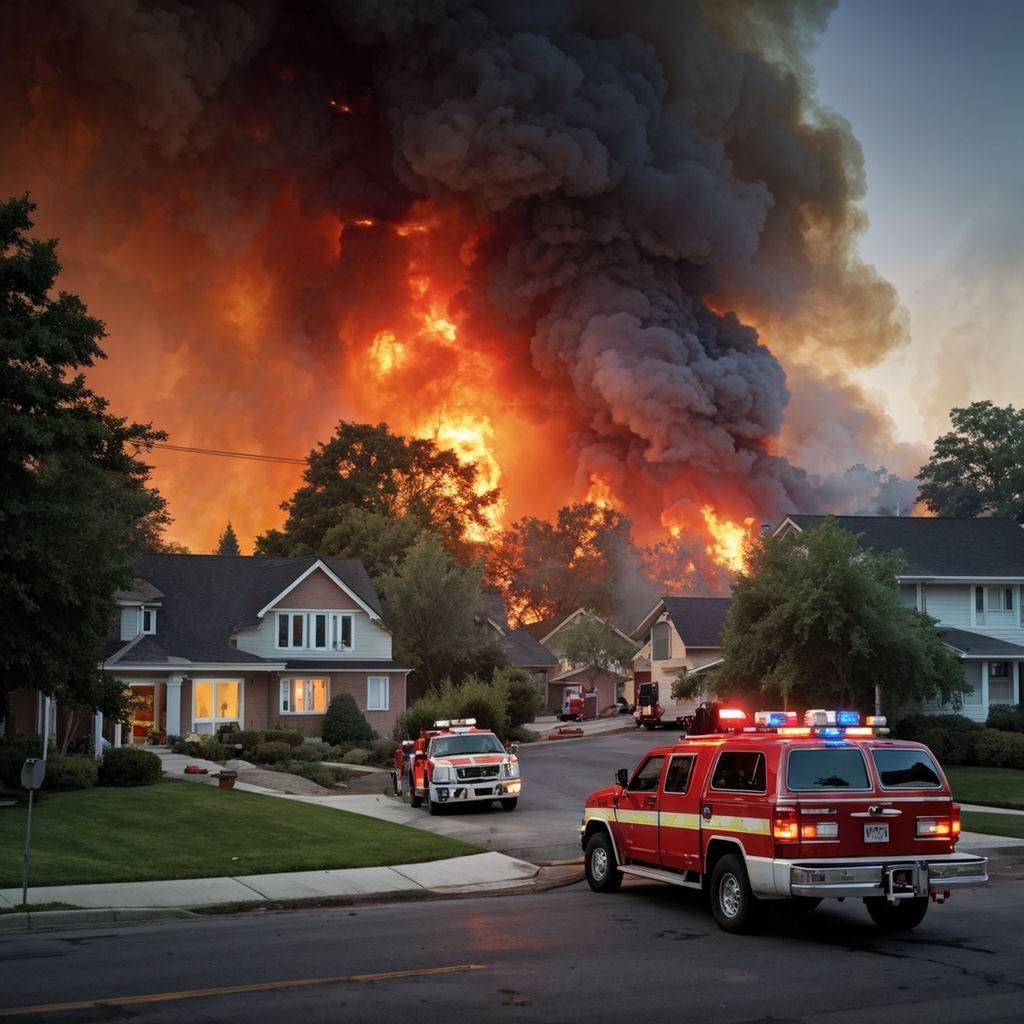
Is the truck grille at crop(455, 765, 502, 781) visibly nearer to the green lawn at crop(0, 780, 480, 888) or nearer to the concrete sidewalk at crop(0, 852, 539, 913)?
the green lawn at crop(0, 780, 480, 888)

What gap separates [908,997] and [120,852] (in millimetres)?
12979

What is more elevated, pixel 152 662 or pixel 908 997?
pixel 152 662

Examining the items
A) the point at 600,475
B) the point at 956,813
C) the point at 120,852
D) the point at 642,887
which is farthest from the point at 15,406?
the point at 600,475

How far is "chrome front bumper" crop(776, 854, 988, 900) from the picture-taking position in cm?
1208

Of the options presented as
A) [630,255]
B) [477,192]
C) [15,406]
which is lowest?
[15,406]

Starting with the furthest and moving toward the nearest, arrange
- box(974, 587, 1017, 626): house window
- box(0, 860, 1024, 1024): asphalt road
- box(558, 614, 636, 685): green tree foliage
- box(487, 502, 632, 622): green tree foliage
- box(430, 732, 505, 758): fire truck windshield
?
box(487, 502, 632, 622): green tree foliage
box(558, 614, 636, 685): green tree foliage
box(974, 587, 1017, 626): house window
box(430, 732, 505, 758): fire truck windshield
box(0, 860, 1024, 1024): asphalt road

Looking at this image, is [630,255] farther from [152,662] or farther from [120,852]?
[120,852]

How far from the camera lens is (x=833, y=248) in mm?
107875

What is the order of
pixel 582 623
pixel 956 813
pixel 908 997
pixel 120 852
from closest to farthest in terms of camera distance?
pixel 908 997
pixel 956 813
pixel 120 852
pixel 582 623

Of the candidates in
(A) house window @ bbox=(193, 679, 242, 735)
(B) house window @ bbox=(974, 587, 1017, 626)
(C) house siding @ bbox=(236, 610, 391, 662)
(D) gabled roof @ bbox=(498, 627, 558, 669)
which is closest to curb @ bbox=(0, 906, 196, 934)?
(A) house window @ bbox=(193, 679, 242, 735)

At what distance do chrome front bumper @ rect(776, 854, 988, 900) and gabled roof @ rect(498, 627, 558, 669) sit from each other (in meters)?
67.5

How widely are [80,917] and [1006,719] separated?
3563 cm

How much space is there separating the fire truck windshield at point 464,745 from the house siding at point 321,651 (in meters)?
20.4

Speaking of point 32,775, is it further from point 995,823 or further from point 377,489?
point 377,489
